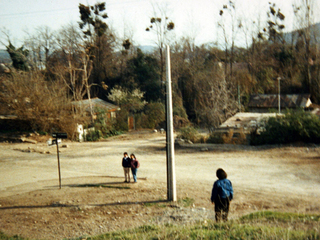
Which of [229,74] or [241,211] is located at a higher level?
[229,74]

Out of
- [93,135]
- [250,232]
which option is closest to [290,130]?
[250,232]

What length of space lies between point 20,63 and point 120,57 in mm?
15434

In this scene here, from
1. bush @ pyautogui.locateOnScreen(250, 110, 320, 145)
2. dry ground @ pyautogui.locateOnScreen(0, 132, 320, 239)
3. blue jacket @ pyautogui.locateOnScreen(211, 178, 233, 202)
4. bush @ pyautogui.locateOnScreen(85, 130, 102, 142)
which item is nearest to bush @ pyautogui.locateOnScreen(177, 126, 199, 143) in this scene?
dry ground @ pyautogui.locateOnScreen(0, 132, 320, 239)

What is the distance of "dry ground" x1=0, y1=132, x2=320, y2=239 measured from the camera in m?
9.00

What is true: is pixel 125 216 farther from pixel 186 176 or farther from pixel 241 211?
pixel 186 176

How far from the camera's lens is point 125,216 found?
930cm

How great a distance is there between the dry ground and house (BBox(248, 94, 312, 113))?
746 inches

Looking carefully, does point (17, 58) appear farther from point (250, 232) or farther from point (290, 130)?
point (250, 232)

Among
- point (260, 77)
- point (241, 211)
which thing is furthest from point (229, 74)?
point (241, 211)

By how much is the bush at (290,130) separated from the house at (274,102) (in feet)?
55.9

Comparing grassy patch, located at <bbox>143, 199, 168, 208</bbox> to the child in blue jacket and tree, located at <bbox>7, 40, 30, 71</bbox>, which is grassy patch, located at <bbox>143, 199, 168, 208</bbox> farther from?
tree, located at <bbox>7, 40, 30, 71</bbox>

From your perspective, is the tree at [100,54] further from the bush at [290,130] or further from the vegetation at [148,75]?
the bush at [290,130]

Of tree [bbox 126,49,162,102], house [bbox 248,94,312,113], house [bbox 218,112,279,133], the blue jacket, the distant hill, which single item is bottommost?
the blue jacket

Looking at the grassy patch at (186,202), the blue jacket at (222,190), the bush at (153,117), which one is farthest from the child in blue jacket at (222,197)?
the bush at (153,117)
